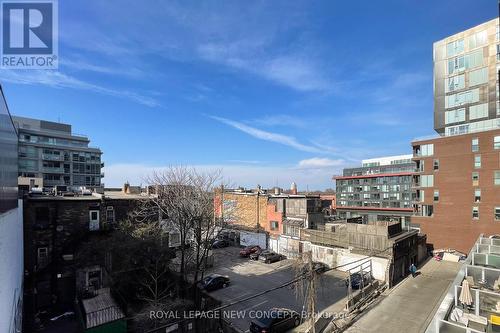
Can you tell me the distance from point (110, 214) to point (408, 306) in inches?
996

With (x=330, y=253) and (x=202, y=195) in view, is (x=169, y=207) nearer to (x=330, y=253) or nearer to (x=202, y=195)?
(x=202, y=195)

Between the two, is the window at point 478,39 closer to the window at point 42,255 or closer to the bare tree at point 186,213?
the bare tree at point 186,213

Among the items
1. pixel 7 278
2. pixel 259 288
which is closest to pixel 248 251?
pixel 259 288

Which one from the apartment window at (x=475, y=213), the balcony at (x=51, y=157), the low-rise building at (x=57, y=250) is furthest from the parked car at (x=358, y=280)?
the balcony at (x=51, y=157)

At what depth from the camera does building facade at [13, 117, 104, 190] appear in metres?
61.6

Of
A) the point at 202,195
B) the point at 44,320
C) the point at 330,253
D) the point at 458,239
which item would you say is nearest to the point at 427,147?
the point at 458,239

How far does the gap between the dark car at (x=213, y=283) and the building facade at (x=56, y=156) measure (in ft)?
173

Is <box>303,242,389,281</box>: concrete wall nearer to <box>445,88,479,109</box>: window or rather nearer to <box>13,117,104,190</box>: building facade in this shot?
<box>445,88,479,109</box>: window

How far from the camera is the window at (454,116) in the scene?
3931 centimetres

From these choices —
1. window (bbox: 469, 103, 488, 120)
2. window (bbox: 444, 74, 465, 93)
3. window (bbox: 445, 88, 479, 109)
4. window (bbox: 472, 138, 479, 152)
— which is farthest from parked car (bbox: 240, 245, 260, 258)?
window (bbox: 444, 74, 465, 93)

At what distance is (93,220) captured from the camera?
Answer: 2344 cm

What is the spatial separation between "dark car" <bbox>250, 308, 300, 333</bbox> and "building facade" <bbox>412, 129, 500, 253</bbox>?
102 ft

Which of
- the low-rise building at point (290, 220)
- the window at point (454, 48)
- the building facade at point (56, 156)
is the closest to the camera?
the low-rise building at point (290, 220)

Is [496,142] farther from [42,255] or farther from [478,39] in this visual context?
[42,255]
